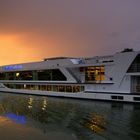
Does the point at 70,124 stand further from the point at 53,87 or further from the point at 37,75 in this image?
the point at 37,75

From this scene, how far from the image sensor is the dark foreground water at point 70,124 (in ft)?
63.6

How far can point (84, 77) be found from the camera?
43.9 meters

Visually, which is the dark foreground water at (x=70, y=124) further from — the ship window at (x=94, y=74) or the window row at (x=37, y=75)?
the window row at (x=37, y=75)

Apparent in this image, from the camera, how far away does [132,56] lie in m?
36.1

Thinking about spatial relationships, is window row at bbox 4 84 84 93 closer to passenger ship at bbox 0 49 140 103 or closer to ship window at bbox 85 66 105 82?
passenger ship at bbox 0 49 140 103

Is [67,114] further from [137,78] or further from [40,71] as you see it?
[40,71]

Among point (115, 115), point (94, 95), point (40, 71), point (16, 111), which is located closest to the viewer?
point (115, 115)

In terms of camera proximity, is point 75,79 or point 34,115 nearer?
point 34,115

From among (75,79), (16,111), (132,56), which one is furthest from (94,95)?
(16,111)

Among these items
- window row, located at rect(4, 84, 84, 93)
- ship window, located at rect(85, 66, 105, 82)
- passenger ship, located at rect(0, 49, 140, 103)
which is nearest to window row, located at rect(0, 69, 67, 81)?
passenger ship, located at rect(0, 49, 140, 103)

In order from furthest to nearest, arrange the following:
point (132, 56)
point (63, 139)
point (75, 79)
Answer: point (75, 79) → point (132, 56) → point (63, 139)

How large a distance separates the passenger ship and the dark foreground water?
226 inches

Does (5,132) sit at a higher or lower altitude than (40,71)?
lower

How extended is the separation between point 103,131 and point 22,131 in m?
5.41
